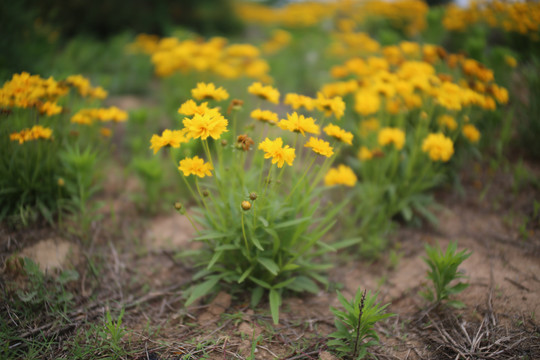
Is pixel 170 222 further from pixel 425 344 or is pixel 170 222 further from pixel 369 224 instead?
pixel 425 344

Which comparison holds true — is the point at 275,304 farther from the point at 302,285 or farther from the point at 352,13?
the point at 352,13

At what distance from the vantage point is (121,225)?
2.34 meters

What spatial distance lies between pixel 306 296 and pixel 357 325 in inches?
21.6

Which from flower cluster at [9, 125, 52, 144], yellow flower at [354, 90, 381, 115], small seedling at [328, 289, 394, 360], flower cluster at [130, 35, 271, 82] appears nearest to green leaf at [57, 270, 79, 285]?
flower cluster at [9, 125, 52, 144]

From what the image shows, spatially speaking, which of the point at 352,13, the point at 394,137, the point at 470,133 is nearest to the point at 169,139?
the point at 394,137

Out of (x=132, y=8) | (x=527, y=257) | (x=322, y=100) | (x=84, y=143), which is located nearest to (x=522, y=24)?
(x=527, y=257)

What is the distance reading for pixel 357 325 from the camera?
1396mm

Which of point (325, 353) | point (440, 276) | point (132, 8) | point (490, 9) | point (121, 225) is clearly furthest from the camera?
point (132, 8)

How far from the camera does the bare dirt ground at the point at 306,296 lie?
1.48 m

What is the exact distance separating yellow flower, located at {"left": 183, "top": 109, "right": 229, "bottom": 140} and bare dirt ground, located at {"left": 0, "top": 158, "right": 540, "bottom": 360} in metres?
0.96

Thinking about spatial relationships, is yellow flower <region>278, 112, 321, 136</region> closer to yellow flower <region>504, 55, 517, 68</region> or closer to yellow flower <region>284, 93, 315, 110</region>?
yellow flower <region>284, 93, 315, 110</region>

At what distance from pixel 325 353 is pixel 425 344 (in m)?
0.52

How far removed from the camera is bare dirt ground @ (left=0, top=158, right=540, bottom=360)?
148 centimetres

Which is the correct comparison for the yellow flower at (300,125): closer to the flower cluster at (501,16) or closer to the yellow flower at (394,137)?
the yellow flower at (394,137)
